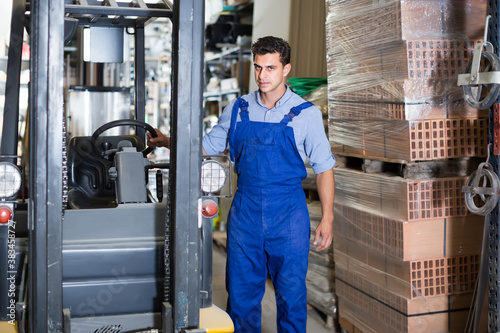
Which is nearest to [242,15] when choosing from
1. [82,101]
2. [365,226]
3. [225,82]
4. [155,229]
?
[225,82]

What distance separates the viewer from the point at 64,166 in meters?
2.60

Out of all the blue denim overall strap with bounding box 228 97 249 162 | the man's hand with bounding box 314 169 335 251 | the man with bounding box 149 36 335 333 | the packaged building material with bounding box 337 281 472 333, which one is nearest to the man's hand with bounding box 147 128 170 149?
the man with bounding box 149 36 335 333

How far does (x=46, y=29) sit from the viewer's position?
245 cm

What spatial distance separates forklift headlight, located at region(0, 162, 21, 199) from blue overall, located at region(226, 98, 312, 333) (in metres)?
1.48

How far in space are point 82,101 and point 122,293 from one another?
16.0 feet

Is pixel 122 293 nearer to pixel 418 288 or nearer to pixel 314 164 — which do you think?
pixel 314 164

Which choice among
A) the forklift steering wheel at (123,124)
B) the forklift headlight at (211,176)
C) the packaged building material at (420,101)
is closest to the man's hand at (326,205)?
the packaged building material at (420,101)

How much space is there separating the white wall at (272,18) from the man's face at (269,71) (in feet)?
11.7

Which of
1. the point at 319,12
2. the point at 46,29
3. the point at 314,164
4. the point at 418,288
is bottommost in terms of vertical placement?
the point at 418,288


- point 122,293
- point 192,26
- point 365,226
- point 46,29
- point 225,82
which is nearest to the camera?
point 46,29

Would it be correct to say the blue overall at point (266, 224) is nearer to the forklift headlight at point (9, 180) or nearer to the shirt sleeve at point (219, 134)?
the shirt sleeve at point (219, 134)

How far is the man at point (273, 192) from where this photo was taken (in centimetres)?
377

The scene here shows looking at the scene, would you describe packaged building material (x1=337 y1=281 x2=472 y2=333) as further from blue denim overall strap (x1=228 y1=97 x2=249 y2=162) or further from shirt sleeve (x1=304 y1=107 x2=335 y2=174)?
blue denim overall strap (x1=228 y1=97 x2=249 y2=162)

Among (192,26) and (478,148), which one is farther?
(478,148)
